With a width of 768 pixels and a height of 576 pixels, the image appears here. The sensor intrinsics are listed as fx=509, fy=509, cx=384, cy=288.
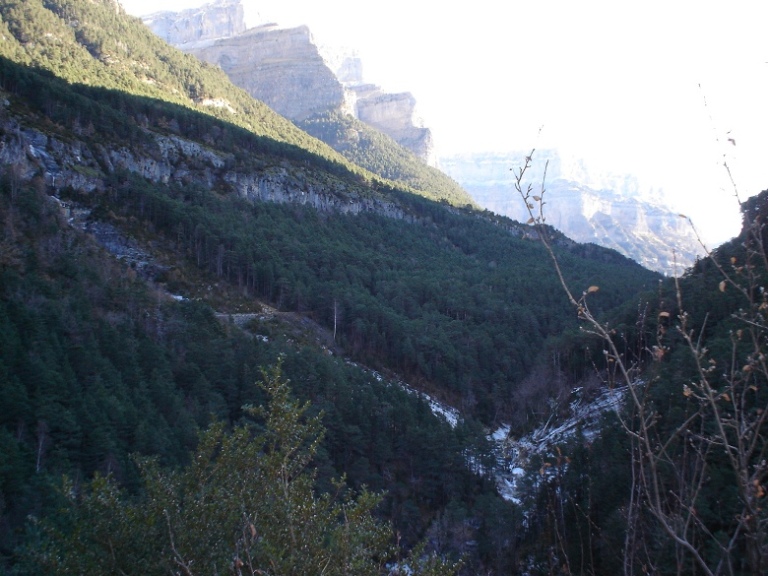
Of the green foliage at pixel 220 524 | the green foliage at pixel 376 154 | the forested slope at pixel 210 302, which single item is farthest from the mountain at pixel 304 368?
the green foliage at pixel 376 154

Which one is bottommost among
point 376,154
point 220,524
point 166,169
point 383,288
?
point 220,524

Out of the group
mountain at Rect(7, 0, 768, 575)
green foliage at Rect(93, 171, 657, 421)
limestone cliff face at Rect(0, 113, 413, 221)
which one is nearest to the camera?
mountain at Rect(7, 0, 768, 575)

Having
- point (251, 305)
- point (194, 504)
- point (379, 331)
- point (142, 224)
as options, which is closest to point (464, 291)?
point (379, 331)

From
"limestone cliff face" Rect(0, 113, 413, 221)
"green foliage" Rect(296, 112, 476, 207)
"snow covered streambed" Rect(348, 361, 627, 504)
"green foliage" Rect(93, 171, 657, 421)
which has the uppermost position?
"green foliage" Rect(296, 112, 476, 207)

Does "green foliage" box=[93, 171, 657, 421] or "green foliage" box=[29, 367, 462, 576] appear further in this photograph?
"green foliage" box=[93, 171, 657, 421]

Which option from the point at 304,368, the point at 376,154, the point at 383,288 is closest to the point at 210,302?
the point at 304,368

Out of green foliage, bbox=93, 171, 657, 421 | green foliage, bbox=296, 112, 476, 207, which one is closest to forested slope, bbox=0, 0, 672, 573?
green foliage, bbox=93, 171, 657, 421

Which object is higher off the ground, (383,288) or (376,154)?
(376,154)

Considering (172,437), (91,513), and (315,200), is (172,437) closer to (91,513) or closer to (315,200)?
(91,513)

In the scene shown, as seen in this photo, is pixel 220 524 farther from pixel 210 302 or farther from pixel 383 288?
pixel 383 288

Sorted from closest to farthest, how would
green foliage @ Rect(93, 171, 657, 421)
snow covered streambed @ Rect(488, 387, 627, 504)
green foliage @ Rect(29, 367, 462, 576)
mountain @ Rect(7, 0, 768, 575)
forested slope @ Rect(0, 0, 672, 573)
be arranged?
mountain @ Rect(7, 0, 768, 575) < green foliage @ Rect(29, 367, 462, 576) < forested slope @ Rect(0, 0, 672, 573) < snow covered streambed @ Rect(488, 387, 627, 504) < green foliage @ Rect(93, 171, 657, 421)

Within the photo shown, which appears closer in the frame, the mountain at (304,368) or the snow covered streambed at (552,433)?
the mountain at (304,368)

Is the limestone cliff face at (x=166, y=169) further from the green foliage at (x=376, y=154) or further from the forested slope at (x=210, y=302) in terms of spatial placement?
the green foliage at (x=376, y=154)

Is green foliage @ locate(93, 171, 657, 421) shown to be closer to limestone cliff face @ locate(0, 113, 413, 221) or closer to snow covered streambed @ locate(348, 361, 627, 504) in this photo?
limestone cliff face @ locate(0, 113, 413, 221)
